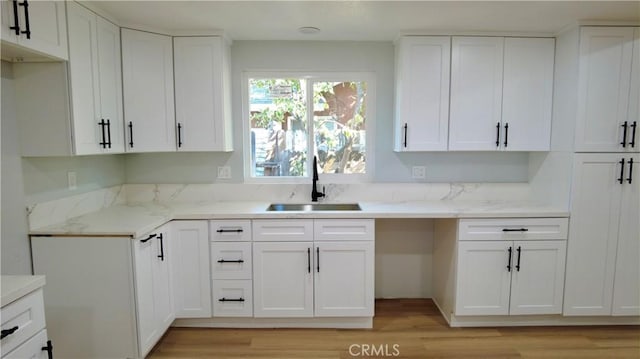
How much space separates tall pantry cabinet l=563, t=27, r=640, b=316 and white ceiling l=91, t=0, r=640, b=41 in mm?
237

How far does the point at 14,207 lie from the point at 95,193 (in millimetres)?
667

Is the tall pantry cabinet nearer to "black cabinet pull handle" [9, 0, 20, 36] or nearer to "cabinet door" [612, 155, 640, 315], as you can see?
"cabinet door" [612, 155, 640, 315]

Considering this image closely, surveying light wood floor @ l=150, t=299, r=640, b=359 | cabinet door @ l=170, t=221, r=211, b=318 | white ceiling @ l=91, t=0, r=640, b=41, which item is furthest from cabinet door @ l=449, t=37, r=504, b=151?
cabinet door @ l=170, t=221, r=211, b=318

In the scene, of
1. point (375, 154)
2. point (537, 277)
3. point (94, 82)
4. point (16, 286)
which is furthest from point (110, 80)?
point (537, 277)

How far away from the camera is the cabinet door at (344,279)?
2.47m

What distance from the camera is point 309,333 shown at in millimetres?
2520

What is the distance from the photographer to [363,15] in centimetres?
233

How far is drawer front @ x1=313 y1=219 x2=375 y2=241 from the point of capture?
245 centimetres

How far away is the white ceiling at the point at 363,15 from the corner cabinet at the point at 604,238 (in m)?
0.96

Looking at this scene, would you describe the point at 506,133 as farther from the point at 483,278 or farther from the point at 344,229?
the point at 344,229

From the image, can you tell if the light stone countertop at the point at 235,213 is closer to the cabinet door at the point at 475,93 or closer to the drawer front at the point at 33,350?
the cabinet door at the point at 475,93

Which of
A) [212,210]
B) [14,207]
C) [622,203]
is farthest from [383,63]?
[14,207]

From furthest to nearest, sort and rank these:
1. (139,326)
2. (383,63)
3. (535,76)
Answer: (383,63) → (535,76) → (139,326)

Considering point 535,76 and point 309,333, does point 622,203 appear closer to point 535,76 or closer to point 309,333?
point 535,76
